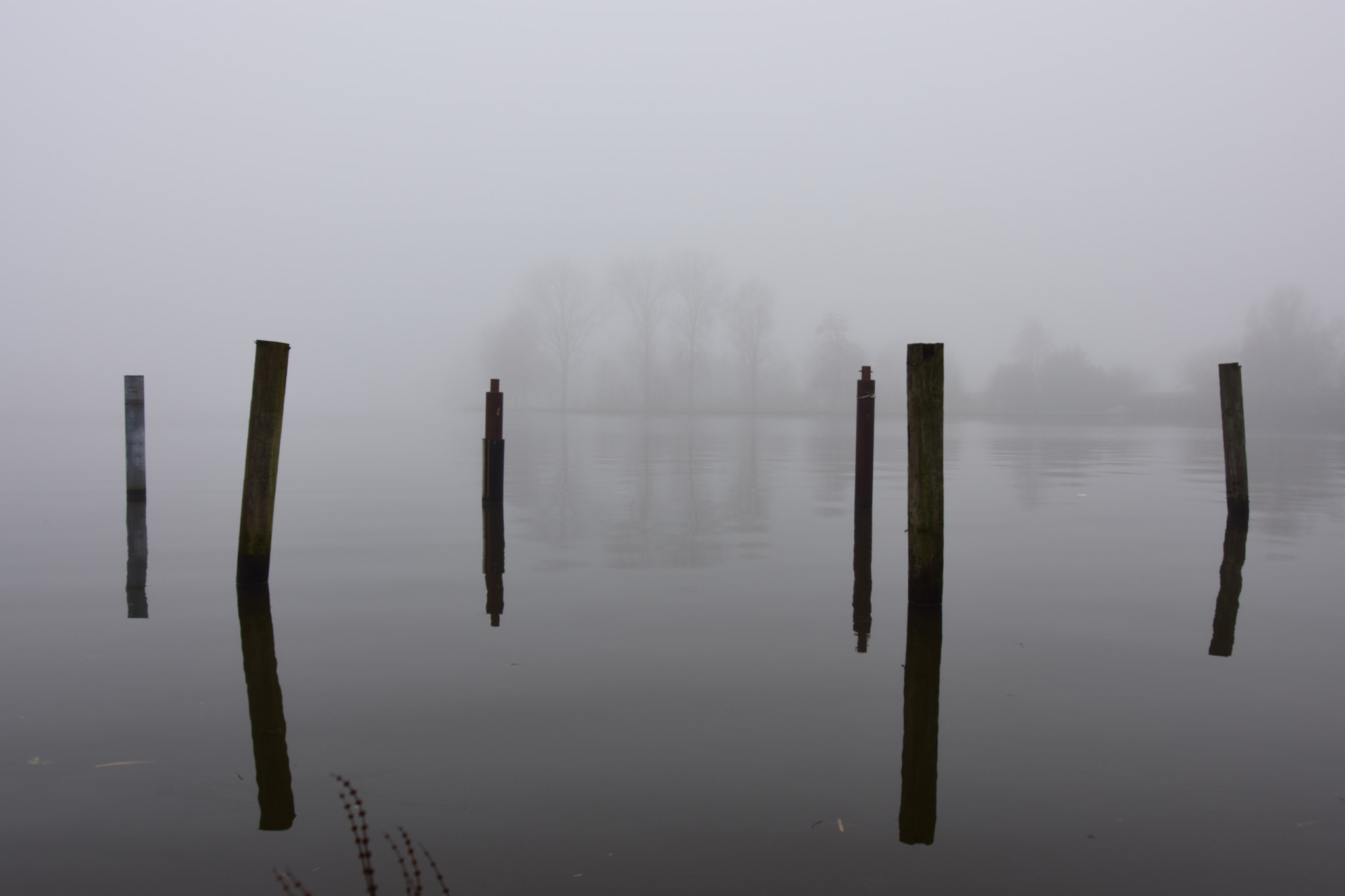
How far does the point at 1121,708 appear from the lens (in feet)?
16.1

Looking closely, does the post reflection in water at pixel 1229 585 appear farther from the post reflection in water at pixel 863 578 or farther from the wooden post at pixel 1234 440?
the post reflection in water at pixel 863 578

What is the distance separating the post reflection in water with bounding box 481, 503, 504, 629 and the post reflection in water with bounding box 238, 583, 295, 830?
5.08 feet

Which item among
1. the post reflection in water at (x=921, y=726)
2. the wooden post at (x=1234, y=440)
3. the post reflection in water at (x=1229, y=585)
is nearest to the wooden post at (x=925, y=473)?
the post reflection in water at (x=921, y=726)

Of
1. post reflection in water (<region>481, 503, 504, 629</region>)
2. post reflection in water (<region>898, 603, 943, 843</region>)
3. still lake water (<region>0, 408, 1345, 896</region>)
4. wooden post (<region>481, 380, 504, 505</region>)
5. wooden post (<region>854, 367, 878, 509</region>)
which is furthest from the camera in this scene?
wooden post (<region>481, 380, 504, 505</region>)

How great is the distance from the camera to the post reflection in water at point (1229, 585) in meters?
6.32

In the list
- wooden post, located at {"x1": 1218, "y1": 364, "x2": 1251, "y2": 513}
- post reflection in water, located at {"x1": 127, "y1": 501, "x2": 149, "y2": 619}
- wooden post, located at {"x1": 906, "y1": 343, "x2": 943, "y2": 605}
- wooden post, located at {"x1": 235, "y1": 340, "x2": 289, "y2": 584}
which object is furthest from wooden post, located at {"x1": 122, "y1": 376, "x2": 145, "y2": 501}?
wooden post, located at {"x1": 1218, "y1": 364, "x2": 1251, "y2": 513}

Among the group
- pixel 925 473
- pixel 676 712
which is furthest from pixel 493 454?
pixel 676 712

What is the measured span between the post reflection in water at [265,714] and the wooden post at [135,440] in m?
7.02

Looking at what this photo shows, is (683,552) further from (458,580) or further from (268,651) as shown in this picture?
(268,651)

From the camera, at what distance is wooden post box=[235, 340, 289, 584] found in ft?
24.2

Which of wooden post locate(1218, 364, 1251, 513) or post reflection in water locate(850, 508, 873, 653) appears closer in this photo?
A: post reflection in water locate(850, 508, 873, 653)

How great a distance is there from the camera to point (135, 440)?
13.4 m

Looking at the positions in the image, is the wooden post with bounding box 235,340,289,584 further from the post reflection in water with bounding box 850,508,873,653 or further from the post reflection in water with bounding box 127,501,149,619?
the post reflection in water with bounding box 850,508,873,653

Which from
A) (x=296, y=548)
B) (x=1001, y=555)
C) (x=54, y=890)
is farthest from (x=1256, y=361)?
(x=54, y=890)
